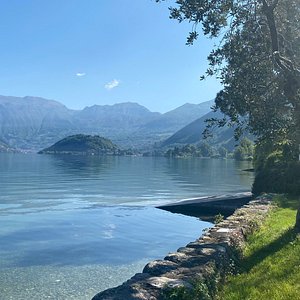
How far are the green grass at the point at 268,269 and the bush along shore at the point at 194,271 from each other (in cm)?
36

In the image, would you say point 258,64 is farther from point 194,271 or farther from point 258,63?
point 194,271

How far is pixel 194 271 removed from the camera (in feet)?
39.0

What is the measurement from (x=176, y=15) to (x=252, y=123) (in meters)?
6.51

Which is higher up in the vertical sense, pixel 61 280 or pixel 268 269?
pixel 268 269

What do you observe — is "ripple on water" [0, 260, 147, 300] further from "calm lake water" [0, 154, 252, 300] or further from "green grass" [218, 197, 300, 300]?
"green grass" [218, 197, 300, 300]

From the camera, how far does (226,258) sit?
14297 millimetres

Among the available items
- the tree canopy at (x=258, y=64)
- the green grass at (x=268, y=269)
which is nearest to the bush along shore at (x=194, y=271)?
the green grass at (x=268, y=269)

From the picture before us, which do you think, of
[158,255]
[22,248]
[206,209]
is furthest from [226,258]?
[206,209]

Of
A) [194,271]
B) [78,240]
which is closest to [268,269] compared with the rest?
[194,271]

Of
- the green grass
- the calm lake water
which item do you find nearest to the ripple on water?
the calm lake water

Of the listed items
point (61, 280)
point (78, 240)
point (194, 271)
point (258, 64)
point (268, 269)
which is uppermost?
point (258, 64)

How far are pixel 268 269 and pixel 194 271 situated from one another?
3104 millimetres

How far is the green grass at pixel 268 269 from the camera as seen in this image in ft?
36.8

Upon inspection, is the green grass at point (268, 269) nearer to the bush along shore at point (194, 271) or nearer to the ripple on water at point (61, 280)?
the bush along shore at point (194, 271)
